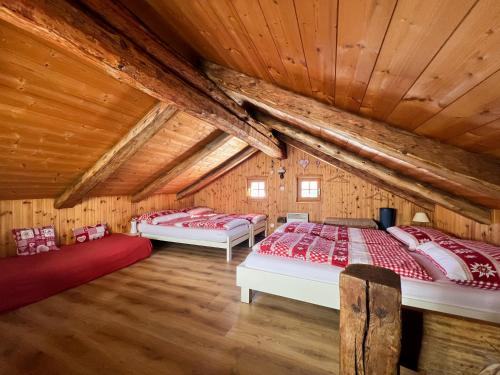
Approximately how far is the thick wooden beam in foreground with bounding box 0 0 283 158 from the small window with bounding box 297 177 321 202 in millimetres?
3734

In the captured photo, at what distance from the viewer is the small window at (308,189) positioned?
18.1ft

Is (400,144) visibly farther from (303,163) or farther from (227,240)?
(303,163)

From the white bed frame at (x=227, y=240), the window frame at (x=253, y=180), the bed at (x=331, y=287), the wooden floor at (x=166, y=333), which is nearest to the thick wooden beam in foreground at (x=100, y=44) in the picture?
the bed at (x=331, y=287)

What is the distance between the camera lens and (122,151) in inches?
124

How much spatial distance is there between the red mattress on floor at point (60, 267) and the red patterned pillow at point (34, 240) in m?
0.16

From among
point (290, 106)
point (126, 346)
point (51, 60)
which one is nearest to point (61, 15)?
point (51, 60)

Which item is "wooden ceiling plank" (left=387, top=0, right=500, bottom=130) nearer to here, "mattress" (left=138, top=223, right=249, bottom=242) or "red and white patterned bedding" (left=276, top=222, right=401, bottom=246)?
"red and white patterned bedding" (left=276, top=222, right=401, bottom=246)

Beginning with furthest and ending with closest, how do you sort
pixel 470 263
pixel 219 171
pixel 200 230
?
1. pixel 219 171
2. pixel 200 230
3. pixel 470 263

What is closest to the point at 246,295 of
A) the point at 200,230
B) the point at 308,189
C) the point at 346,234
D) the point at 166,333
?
the point at 166,333

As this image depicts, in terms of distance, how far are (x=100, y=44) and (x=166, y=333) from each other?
241 centimetres

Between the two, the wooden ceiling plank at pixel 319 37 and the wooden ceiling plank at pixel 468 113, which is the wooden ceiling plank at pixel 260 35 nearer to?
the wooden ceiling plank at pixel 319 37

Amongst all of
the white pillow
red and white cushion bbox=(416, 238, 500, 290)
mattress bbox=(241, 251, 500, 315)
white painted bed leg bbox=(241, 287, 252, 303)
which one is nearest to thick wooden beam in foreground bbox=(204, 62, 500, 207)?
red and white cushion bbox=(416, 238, 500, 290)

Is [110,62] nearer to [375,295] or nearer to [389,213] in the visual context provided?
[375,295]

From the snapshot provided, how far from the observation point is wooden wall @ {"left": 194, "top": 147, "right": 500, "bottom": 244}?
16.4 feet
